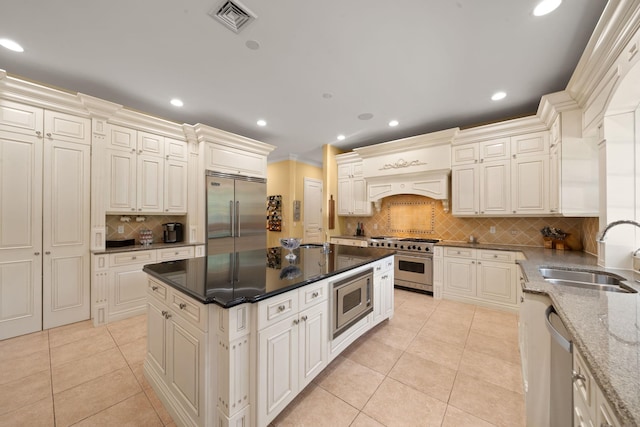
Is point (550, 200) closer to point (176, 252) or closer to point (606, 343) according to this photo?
point (606, 343)

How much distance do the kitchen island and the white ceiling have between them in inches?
72.8

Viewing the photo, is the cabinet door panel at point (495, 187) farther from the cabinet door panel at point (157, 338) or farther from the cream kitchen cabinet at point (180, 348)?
the cabinet door panel at point (157, 338)

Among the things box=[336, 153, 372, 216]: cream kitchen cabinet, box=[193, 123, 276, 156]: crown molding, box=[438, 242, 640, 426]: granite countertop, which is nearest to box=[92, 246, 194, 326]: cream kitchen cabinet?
box=[193, 123, 276, 156]: crown molding

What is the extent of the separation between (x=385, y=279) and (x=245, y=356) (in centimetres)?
177

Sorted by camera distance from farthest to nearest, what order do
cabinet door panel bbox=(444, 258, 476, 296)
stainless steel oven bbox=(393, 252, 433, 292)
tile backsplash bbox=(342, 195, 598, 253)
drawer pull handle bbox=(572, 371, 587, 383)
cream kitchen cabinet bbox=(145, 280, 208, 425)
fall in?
stainless steel oven bbox=(393, 252, 433, 292)
cabinet door panel bbox=(444, 258, 476, 296)
tile backsplash bbox=(342, 195, 598, 253)
cream kitchen cabinet bbox=(145, 280, 208, 425)
drawer pull handle bbox=(572, 371, 587, 383)

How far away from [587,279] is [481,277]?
1351 millimetres

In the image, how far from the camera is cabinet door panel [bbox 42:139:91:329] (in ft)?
Result: 8.59

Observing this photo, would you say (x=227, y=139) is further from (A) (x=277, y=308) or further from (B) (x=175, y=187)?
(A) (x=277, y=308)

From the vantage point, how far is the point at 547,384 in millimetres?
1283

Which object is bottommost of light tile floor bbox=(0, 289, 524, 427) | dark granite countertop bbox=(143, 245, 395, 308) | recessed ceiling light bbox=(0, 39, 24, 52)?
light tile floor bbox=(0, 289, 524, 427)

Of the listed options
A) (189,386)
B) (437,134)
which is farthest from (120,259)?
(437,134)

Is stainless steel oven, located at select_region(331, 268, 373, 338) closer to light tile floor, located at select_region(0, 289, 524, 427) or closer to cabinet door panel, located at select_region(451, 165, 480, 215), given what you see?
light tile floor, located at select_region(0, 289, 524, 427)

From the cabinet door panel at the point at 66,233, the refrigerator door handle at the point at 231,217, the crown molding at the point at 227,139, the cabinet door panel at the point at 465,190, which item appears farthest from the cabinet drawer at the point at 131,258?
the cabinet door panel at the point at 465,190

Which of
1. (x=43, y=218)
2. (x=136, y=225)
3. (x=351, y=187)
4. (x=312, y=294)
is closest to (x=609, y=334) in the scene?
(x=312, y=294)
